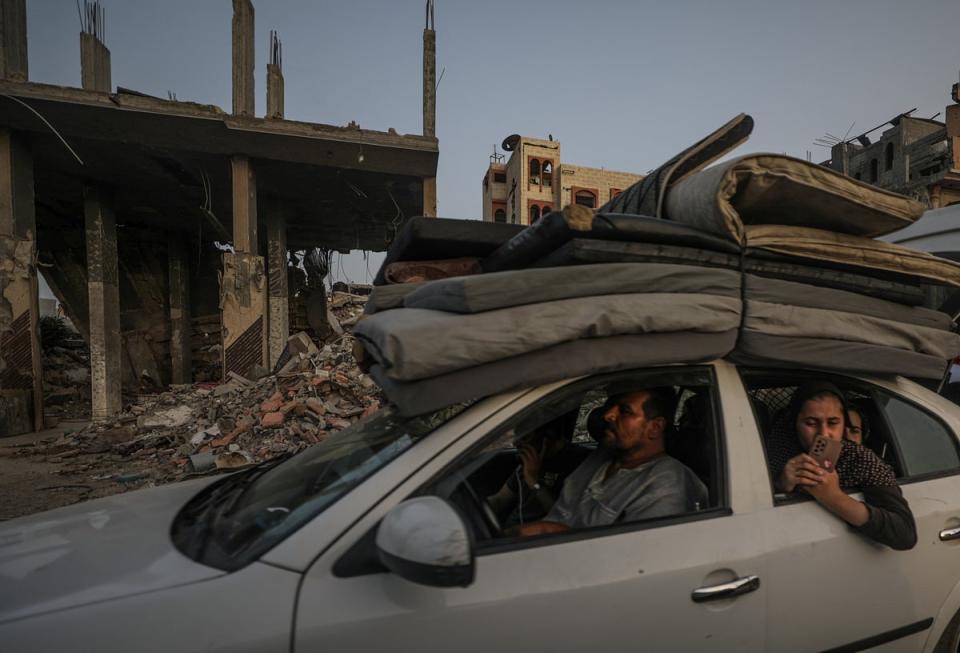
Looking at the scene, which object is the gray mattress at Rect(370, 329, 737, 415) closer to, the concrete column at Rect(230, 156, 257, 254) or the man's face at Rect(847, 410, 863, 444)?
the man's face at Rect(847, 410, 863, 444)

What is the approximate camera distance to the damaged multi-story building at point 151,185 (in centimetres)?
821

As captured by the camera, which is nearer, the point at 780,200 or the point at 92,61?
the point at 780,200

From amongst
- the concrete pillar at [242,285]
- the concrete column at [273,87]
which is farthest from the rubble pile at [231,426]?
the concrete column at [273,87]

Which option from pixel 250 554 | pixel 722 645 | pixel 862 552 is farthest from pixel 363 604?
pixel 862 552

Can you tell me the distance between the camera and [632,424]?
1.71 metres

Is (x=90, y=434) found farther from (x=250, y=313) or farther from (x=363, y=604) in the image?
(x=363, y=604)

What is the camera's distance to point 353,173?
9898 mm

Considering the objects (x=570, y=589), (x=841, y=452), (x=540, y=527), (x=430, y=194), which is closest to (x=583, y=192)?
(x=430, y=194)

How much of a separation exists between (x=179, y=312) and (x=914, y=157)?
32619 millimetres

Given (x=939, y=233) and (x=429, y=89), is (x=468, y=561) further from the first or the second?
(x=429, y=89)

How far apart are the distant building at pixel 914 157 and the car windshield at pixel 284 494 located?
25.4 m

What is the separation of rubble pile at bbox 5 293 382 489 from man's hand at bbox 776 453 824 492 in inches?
190

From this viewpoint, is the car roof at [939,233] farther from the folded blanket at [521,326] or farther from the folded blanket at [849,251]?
the folded blanket at [521,326]

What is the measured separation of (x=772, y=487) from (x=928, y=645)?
2.84ft
